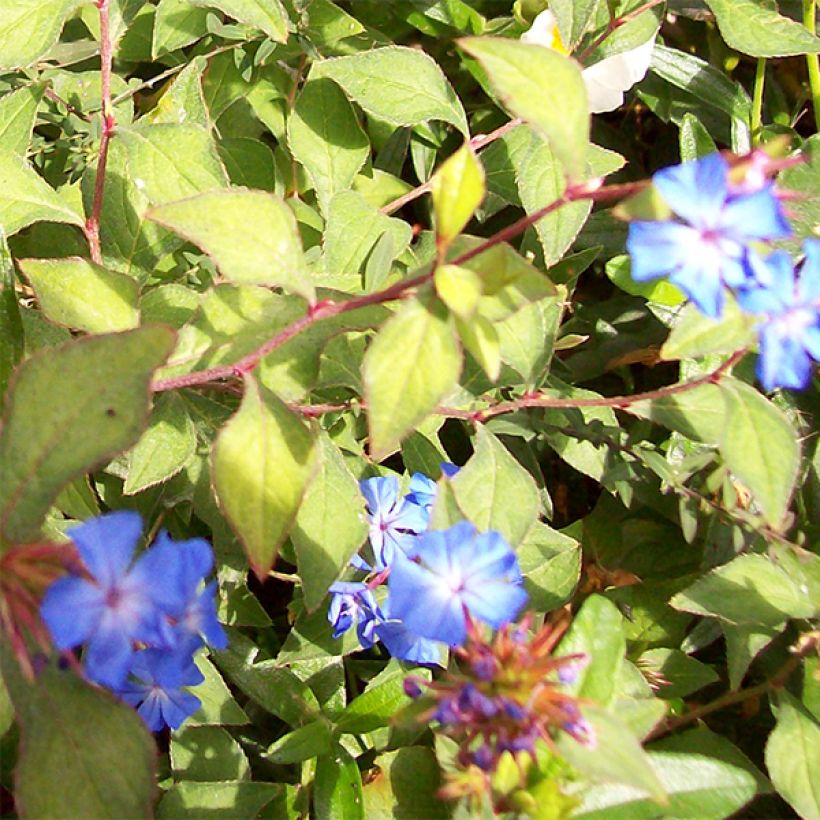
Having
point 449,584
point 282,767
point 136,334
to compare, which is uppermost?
point 136,334

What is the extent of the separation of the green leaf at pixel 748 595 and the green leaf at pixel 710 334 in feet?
1.63

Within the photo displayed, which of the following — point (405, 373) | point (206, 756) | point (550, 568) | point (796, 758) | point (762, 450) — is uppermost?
point (405, 373)

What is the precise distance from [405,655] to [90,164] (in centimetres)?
90

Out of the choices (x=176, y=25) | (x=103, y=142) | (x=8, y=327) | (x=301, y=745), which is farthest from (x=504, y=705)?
(x=176, y=25)

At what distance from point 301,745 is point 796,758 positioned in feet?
2.41

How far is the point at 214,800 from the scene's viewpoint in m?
1.36

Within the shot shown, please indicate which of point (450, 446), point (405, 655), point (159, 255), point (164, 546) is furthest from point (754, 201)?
point (450, 446)

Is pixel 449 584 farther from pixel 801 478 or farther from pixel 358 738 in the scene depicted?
pixel 801 478

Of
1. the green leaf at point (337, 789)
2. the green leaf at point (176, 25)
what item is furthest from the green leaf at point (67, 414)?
the green leaf at point (176, 25)

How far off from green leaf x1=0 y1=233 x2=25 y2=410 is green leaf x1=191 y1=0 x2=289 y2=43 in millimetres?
467

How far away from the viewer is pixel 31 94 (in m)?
1.55

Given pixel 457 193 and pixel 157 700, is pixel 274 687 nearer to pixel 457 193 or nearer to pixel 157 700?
pixel 157 700

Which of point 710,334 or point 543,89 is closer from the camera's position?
point 543,89

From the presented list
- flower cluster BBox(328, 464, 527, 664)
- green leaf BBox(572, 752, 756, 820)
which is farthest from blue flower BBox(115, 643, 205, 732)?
green leaf BBox(572, 752, 756, 820)
